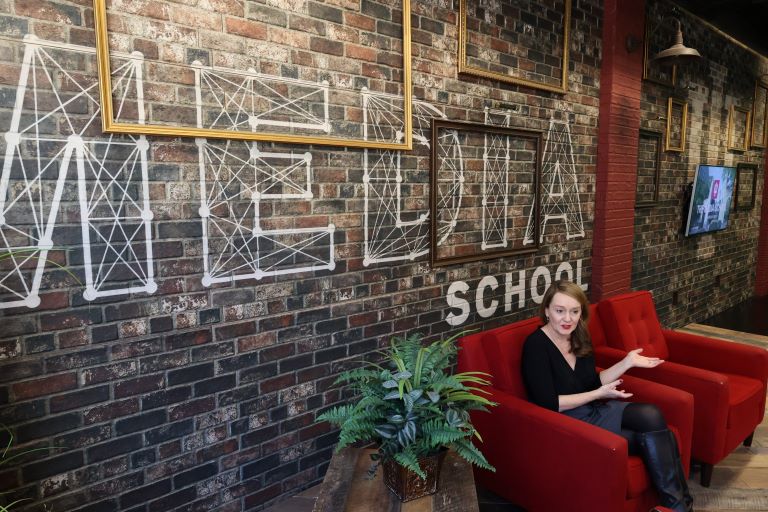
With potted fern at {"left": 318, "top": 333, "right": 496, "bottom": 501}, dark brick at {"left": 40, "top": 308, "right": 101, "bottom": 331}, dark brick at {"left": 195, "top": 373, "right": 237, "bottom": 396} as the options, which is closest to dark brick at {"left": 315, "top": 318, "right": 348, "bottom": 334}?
dark brick at {"left": 195, "top": 373, "right": 237, "bottom": 396}

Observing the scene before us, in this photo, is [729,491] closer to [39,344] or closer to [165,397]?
[165,397]

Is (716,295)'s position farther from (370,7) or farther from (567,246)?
(370,7)

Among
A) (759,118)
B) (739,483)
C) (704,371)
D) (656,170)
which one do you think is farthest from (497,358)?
(759,118)

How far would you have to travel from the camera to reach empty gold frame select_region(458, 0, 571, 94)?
2.88m

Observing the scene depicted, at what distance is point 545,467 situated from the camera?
2.02 metres

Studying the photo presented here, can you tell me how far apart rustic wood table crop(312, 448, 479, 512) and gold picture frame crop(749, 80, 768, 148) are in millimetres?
6912

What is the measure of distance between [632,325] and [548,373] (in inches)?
46.9

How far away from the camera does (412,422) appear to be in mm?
1435

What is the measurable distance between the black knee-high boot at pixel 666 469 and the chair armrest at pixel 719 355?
46.8 inches

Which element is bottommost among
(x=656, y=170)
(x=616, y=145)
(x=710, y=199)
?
(x=710, y=199)

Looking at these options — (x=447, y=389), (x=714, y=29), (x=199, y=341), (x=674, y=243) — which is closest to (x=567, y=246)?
(x=674, y=243)

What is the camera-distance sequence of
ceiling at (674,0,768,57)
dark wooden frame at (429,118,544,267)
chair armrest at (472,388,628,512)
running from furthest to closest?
ceiling at (674,0,768,57), dark wooden frame at (429,118,544,267), chair armrest at (472,388,628,512)

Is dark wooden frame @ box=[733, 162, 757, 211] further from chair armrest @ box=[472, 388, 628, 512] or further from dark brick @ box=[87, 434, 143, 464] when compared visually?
dark brick @ box=[87, 434, 143, 464]

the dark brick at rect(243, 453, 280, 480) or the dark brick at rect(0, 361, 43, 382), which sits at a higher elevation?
the dark brick at rect(0, 361, 43, 382)
